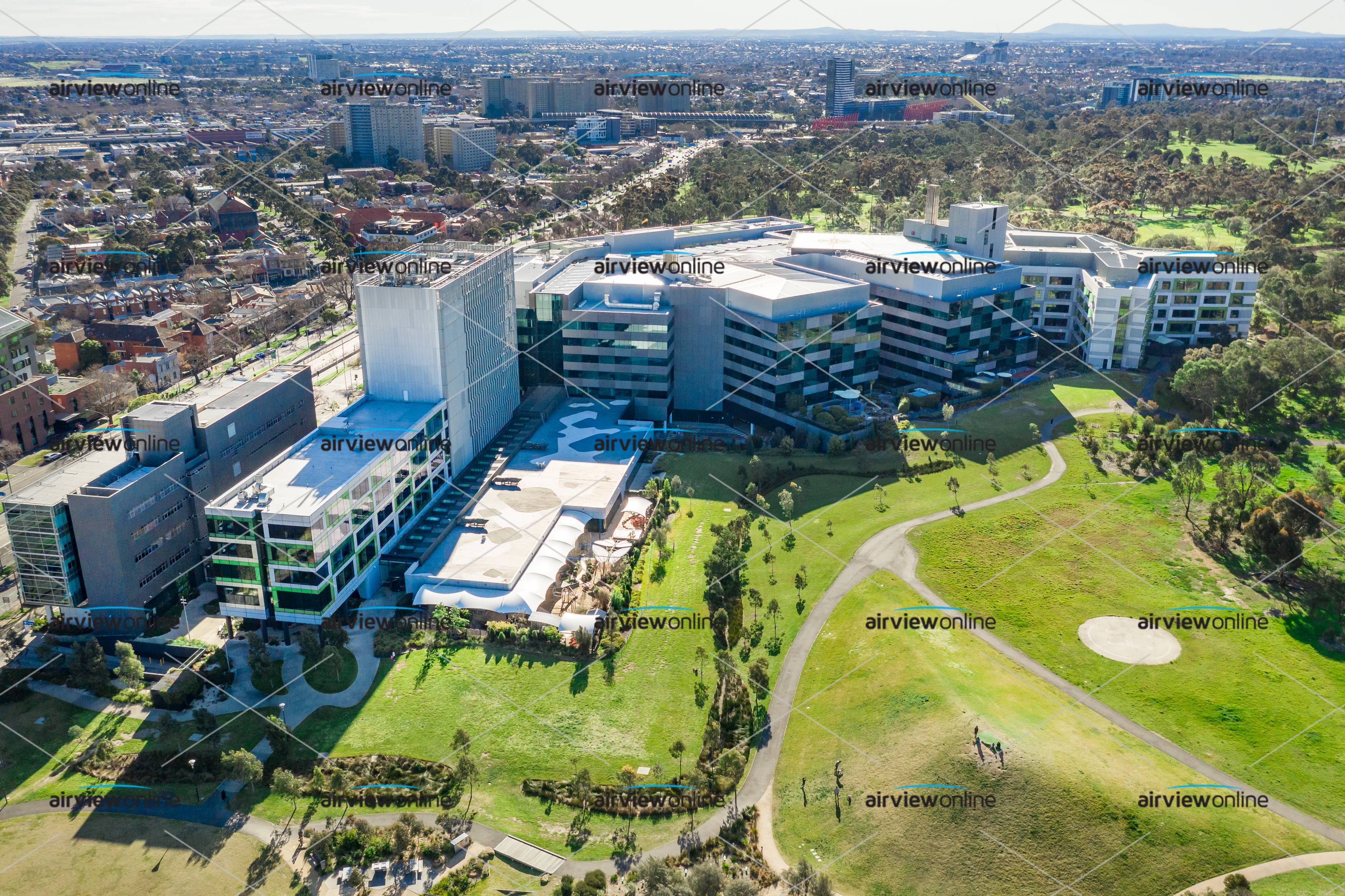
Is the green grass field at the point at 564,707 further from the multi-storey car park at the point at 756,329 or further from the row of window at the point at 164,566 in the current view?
the multi-storey car park at the point at 756,329

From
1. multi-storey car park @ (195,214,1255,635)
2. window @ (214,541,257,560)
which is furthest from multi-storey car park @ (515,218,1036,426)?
window @ (214,541,257,560)

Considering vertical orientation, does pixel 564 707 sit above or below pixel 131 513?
below

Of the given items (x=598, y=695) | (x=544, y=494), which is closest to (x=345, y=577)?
(x=544, y=494)

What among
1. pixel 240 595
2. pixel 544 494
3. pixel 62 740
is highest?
pixel 240 595

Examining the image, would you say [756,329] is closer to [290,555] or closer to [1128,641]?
[1128,641]

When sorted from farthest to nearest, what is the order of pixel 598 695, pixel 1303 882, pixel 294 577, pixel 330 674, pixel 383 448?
pixel 383 448
pixel 294 577
pixel 330 674
pixel 598 695
pixel 1303 882

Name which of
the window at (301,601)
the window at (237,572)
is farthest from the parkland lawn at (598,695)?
the window at (237,572)
